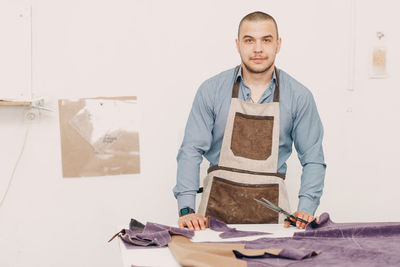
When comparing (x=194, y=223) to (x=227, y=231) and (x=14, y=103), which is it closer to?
(x=227, y=231)

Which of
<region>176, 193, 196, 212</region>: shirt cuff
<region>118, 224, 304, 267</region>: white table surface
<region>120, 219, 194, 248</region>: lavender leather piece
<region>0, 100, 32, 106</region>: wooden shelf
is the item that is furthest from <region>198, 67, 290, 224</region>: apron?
<region>0, 100, 32, 106</region>: wooden shelf

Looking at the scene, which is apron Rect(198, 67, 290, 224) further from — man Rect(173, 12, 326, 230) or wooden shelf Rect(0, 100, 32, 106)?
wooden shelf Rect(0, 100, 32, 106)

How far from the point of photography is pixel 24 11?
2.49 meters

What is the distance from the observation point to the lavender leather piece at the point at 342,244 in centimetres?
122

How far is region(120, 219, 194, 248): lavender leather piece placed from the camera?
1389 millimetres

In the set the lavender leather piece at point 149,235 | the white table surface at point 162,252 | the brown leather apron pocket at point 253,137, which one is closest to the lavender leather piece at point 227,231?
the white table surface at point 162,252

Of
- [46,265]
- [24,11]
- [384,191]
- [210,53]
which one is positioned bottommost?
[46,265]

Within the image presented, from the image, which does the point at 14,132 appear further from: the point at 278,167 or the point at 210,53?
the point at 278,167

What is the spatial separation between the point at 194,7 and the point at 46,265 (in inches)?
62.2

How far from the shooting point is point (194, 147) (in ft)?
6.89

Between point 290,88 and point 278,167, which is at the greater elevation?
point 290,88

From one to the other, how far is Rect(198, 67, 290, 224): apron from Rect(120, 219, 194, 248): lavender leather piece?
60cm

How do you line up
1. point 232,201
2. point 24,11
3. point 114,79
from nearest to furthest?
point 232,201 < point 24,11 < point 114,79

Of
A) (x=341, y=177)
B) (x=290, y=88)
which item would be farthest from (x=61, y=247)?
(x=341, y=177)
